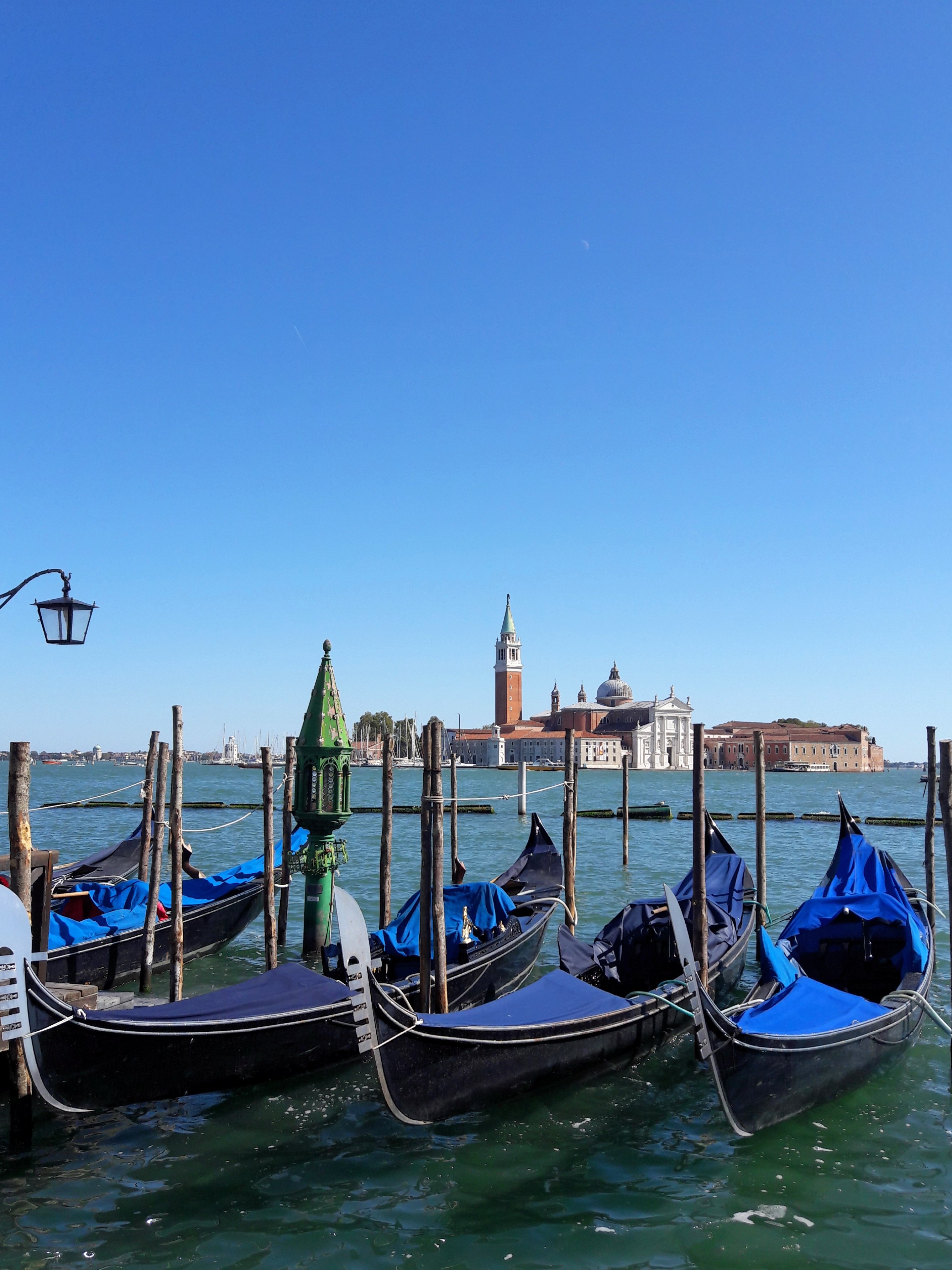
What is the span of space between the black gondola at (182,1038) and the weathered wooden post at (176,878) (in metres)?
1.55

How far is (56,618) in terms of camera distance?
498 centimetres

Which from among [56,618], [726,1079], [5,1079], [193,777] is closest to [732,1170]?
[726,1079]

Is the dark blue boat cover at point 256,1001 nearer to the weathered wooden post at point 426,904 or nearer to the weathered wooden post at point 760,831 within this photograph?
the weathered wooden post at point 426,904

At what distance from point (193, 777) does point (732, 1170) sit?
6711 centimetres

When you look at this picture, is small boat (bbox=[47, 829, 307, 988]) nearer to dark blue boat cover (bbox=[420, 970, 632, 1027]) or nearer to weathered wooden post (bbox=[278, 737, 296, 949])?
weathered wooden post (bbox=[278, 737, 296, 949])

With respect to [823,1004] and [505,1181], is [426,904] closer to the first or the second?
[505,1181]

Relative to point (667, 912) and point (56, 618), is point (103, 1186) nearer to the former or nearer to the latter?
point (56, 618)

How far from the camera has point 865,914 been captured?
702 cm

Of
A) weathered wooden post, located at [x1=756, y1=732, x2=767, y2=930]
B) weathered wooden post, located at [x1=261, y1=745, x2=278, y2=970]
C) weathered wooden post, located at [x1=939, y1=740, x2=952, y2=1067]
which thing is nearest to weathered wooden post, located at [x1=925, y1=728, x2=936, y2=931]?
weathered wooden post, located at [x1=756, y1=732, x2=767, y2=930]

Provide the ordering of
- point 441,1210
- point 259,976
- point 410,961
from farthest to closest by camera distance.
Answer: point 410,961, point 259,976, point 441,1210

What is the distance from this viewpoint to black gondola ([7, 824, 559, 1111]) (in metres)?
4.32

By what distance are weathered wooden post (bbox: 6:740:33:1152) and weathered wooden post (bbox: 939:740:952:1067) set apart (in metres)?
4.96

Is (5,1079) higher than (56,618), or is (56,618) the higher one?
(56,618)

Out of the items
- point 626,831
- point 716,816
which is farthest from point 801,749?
point 626,831
